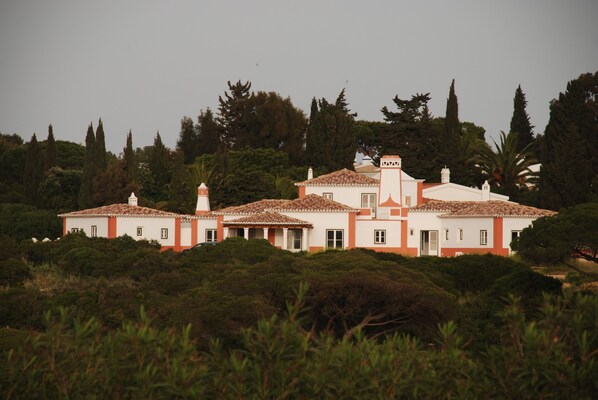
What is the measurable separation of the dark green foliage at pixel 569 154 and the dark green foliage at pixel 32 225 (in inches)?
985

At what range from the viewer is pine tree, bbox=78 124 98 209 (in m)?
66.2

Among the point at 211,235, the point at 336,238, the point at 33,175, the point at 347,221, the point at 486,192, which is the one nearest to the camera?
the point at 347,221

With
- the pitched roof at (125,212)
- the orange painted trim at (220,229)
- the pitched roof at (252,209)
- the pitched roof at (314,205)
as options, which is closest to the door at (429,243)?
the pitched roof at (314,205)

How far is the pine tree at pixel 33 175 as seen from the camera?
70.4m

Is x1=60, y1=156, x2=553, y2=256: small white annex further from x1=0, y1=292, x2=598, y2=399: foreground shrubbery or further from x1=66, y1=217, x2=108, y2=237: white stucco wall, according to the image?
x1=0, y1=292, x2=598, y2=399: foreground shrubbery

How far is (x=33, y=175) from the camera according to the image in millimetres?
70812

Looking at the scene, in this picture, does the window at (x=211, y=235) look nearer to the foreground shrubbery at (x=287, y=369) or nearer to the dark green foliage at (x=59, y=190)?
the dark green foliage at (x=59, y=190)

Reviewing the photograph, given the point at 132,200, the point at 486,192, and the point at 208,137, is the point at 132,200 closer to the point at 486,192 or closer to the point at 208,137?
the point at 486,192

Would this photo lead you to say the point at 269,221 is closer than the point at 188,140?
Yes

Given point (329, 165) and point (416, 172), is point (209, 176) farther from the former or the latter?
point (416, 172)

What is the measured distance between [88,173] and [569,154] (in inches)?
1046

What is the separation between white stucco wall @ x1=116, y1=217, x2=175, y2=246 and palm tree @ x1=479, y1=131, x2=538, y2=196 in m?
22.1

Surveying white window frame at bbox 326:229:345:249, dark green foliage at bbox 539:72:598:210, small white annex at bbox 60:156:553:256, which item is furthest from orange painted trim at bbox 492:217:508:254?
white window frame at bbox 326:229:345:249

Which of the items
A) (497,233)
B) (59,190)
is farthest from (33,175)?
(497,233)
